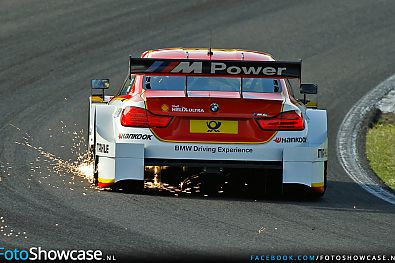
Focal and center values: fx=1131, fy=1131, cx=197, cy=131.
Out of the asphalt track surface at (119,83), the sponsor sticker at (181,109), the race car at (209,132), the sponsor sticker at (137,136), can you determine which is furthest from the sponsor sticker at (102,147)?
the sponsor sticker at (181,109)

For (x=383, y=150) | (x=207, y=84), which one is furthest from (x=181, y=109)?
(x=383, y=150)

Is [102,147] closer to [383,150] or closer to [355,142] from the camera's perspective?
[383,150]

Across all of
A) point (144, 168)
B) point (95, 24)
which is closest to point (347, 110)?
point (95, 24)

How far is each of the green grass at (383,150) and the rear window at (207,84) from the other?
6.44 feet

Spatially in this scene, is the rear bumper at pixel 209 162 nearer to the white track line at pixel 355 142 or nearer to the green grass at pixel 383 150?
the white track line at pixel 355 142

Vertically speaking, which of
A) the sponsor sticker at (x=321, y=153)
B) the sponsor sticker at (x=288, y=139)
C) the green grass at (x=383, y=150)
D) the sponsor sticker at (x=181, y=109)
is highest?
the sponsor sticker at (x=181, y=109)

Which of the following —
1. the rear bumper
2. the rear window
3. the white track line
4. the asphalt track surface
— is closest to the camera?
the asphalt track surface

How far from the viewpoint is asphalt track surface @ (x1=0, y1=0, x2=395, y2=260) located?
790cm

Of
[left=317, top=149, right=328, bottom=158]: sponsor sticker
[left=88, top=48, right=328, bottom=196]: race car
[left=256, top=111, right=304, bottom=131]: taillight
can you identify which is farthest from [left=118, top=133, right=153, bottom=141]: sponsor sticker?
[left=317, top=149, right=328, bottom=158]: sponsor sticker

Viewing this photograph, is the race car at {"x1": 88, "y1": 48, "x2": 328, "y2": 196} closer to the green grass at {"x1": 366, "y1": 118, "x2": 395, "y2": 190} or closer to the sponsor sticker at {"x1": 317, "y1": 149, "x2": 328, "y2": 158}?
the sponsor sticker at {"x1": 317, "y1": 149, "x2": 328, "y2": 158}

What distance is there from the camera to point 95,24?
20266mm

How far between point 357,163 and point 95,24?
8.28 meters

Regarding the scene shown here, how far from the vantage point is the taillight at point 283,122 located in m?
9.98

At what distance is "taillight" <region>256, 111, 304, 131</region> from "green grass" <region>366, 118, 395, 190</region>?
2011 mm
